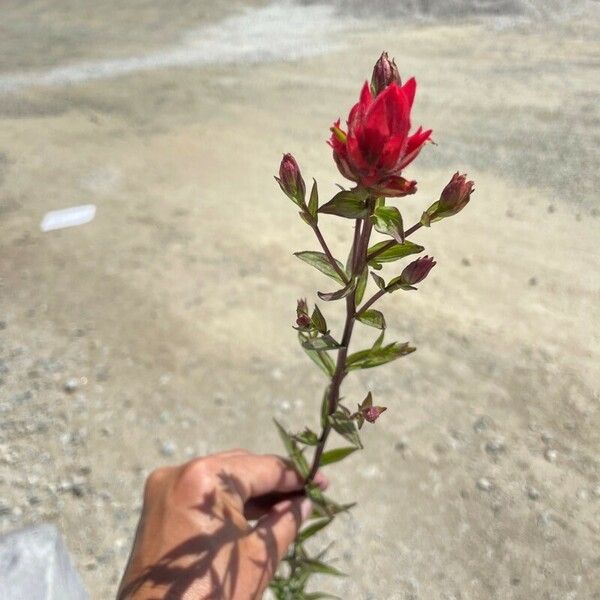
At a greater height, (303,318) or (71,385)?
(303,318)

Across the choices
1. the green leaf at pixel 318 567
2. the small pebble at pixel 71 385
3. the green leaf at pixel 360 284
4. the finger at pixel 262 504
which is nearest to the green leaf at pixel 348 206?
the green leaf at pixel 360 284

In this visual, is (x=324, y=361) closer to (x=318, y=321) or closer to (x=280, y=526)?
(x=318, y=321)

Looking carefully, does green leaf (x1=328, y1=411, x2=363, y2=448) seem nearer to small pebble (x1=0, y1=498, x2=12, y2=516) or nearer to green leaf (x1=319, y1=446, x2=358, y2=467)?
green leaf (x1=319, y1=446, x2=358, y2=467)

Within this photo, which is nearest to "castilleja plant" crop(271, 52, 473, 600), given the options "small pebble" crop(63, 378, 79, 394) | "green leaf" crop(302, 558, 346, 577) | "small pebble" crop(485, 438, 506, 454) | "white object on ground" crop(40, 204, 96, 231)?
"green leaf" crop(302, 558, 346, 577)

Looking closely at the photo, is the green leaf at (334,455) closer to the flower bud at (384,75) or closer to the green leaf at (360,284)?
the green leaf at (360,284)

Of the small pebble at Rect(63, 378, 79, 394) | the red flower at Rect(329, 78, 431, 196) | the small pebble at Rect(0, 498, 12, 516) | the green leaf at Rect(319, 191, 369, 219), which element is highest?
the red flower at Rect(329, 78, 431, 196)

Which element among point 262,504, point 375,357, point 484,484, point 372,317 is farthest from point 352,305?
point 484,484
